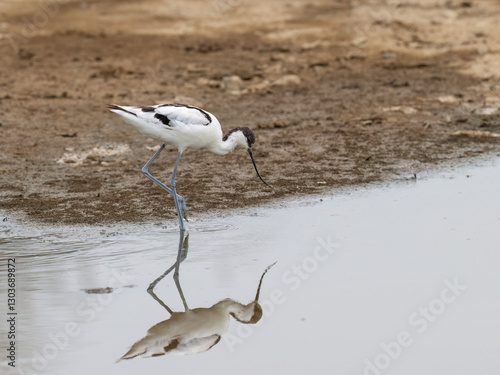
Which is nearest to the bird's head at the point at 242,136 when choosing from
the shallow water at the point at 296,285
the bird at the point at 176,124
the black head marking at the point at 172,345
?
the bird at the point at 176,124

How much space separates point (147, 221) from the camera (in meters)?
7.41

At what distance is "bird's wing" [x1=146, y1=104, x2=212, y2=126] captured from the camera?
7129 mm

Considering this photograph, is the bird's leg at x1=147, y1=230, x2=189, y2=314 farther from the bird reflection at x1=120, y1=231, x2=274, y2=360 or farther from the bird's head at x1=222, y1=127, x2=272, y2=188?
the bird's head at x1=222, y1=127, x2=272, y2=188

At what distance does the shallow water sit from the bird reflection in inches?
2.5

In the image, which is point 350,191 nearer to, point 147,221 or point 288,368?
point 147,221

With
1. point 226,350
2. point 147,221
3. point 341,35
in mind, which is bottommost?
point 341,35

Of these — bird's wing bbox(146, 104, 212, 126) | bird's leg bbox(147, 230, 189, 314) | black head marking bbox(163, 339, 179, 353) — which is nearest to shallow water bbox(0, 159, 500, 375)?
bird's leg bbox(147, 230, 189, 314)

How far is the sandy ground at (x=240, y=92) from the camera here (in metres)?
8.41

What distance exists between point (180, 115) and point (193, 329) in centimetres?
222

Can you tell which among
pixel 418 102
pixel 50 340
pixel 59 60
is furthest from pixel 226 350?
pixel 59 60

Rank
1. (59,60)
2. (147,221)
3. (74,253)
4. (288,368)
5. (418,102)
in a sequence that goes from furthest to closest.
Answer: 1. (59,60)
2. (418,102)
3. (147,221)
4. (74,253)
5. (288,368)

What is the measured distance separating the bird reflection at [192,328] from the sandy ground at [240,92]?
1956 mm

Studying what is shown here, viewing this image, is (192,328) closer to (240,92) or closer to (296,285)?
(296,285)

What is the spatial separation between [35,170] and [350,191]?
3.14m
